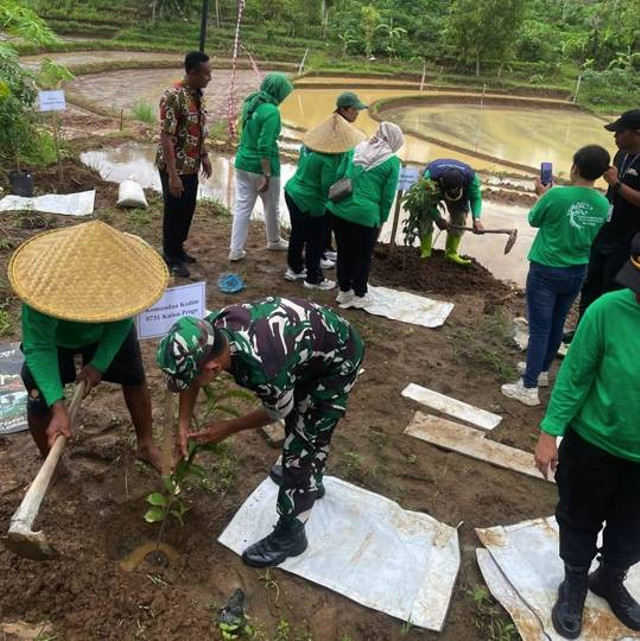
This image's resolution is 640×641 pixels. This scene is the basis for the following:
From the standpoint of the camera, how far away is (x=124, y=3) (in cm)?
2630

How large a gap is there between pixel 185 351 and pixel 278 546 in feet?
3.96

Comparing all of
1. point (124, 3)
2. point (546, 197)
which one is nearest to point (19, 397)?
point (546, 197)

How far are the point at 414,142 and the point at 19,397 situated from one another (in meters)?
11.7

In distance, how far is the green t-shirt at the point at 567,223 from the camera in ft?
10.8

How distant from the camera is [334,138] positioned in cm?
461

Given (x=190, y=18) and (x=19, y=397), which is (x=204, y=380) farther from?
(x=190, y=18)

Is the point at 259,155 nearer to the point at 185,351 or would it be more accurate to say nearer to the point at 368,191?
the point at 368,191

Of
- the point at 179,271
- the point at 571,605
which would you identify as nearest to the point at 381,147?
the point at 179,271

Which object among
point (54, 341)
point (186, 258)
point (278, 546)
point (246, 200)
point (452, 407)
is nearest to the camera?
point (54, 341)

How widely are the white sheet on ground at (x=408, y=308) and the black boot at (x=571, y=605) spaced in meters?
2.67

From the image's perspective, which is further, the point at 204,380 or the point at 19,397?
the point at 19,397

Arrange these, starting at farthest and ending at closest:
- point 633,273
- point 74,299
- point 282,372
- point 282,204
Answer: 1. point 282,204
2. point 74,299
3. point 282,372
4. point 633,273

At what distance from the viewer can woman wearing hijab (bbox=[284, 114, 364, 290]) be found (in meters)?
4.62

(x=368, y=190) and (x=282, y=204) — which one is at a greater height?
(x=368, y=190)
